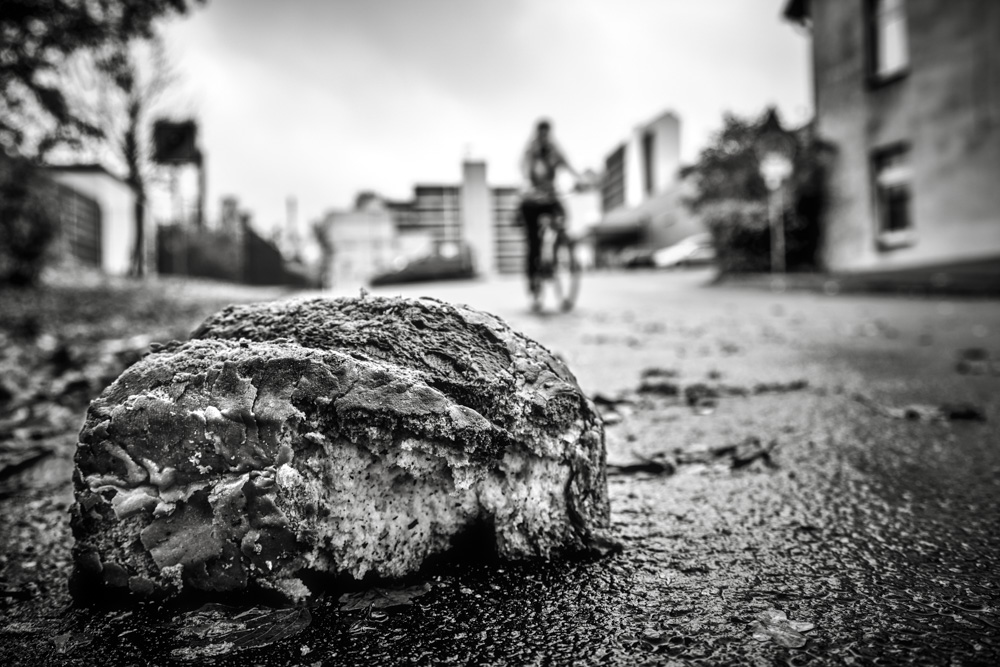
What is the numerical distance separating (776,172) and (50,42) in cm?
1381

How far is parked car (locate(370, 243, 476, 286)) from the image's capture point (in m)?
22.9

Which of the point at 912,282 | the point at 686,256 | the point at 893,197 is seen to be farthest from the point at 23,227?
the point at 686,256

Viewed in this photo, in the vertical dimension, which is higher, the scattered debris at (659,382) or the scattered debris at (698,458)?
the scattered debris at (659,382)

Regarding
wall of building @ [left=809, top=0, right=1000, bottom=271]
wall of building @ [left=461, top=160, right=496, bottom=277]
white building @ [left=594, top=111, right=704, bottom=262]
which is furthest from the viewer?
wall of building @ [left=461, top=160, right=496, bottom=277]

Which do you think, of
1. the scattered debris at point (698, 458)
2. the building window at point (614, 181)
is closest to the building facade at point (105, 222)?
the scattered debris at point (698, 458)

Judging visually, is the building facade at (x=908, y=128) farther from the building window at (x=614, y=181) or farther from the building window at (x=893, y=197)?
the building window at (x=614, y=181)

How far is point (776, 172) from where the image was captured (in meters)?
Result: 15.0

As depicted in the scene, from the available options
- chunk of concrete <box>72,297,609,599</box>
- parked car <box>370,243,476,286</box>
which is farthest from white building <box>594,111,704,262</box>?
chunk of concrete <box>72,297,609,599</box>

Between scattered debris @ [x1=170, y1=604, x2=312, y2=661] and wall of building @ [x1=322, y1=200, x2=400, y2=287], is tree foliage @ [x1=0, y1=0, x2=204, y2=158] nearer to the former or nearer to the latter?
scattered debris @ [x1=170, y1=604, x2=312, y2=661]

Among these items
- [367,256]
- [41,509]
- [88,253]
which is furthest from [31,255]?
[367,256]

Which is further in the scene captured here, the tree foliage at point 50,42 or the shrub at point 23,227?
the shrub at point 23,227

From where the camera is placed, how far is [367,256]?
7575 centimetres

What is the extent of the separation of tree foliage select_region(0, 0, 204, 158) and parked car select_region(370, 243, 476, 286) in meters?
14.3

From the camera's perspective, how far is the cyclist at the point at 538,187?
25.6 ft
